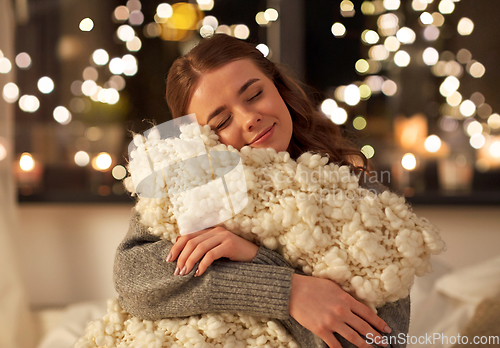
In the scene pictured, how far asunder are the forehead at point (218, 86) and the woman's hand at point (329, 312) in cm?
37

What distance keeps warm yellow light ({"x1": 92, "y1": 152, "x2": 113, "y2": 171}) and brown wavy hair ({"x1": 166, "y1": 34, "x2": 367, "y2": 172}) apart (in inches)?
50.0

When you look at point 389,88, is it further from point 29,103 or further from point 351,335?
point 29,103

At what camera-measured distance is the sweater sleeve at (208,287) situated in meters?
0.64

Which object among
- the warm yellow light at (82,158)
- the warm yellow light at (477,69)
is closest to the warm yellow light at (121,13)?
the warm yellow light at (82,158)

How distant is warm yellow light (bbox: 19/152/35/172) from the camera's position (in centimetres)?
201

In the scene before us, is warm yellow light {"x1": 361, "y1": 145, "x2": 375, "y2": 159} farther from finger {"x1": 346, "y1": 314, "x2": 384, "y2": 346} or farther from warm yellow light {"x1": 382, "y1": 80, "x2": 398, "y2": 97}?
finger {"x1": 346, "y1": 314, "x2": 384, "y2": 346}

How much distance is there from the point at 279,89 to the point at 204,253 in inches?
18.8

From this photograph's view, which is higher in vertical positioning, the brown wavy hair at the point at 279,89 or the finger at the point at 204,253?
the brown wavy hair at the point at 279,89

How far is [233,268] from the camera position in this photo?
66 cm

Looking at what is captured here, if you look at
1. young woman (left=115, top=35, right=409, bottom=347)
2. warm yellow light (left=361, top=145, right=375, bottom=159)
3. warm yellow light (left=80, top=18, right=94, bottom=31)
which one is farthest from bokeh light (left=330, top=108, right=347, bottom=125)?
→ warm yellow light (left=80, top=18, right=94, bottom=31)

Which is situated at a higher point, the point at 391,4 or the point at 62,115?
the point at 391,4

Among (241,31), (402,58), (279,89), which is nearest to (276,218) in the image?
(279,89)

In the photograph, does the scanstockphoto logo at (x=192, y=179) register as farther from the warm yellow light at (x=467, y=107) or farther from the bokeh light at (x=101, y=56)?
the warm yellow light at (x=467, y=107)

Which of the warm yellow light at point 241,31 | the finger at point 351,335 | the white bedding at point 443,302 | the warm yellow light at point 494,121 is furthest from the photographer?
the warm yellow light at point 494,121
